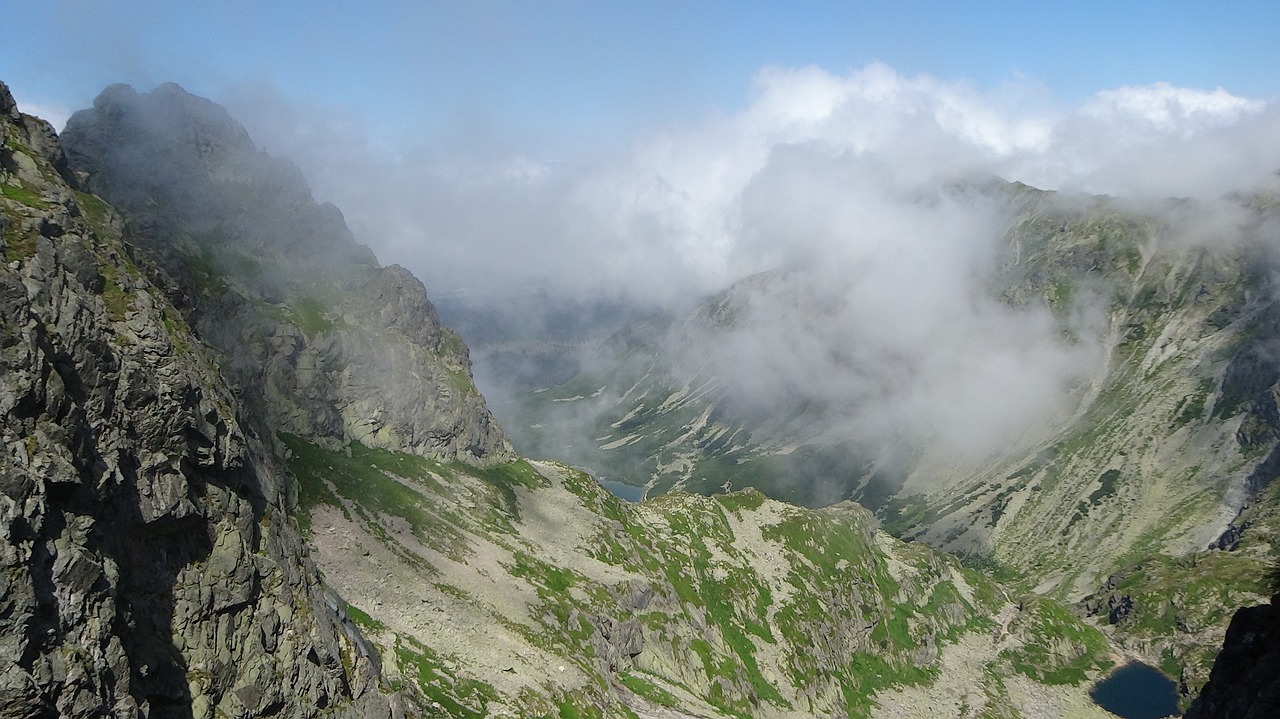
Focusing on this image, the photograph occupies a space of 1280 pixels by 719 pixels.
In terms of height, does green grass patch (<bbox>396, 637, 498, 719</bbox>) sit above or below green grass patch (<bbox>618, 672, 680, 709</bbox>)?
above

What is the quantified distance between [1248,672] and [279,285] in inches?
6754

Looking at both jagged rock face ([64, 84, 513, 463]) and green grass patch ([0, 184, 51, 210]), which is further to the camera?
jagged rock face ([64, 84, 513, 463])

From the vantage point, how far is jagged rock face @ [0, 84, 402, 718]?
30.8 meters

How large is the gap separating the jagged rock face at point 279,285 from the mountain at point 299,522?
0.73m

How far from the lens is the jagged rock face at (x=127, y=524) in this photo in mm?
30828

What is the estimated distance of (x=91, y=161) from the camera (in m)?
151

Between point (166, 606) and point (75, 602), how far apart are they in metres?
9.55

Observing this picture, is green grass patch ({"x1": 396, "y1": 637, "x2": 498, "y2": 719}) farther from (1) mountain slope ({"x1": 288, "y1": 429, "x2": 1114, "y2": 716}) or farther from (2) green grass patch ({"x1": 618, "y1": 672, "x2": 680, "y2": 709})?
(2) green grass patch ({"x1": 618, "y1": 672, "x2": 680, "y2": 709})

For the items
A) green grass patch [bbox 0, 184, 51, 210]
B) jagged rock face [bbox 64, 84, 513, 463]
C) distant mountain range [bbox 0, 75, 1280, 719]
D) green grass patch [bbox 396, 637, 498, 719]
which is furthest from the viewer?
jagged rock face [bbox 64, 84, 513, 463]

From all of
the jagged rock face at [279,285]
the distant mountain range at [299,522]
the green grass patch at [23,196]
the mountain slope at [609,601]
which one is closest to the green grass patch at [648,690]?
the mountain slope at [609,601]

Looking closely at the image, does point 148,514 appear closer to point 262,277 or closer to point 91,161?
point 262,277

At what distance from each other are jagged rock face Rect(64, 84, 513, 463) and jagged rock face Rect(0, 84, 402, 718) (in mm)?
75580

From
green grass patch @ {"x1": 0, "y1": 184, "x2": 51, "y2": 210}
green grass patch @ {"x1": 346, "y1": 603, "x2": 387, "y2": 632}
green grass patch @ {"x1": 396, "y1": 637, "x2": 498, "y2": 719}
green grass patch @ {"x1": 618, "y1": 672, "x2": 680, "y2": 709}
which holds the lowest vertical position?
green grass patch @ {"x1": 618, "y1": 672, "x2": 680, "y2": 709}

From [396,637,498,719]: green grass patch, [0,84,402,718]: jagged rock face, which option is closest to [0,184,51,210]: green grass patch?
[0,84,402,718]: jagged rock face
